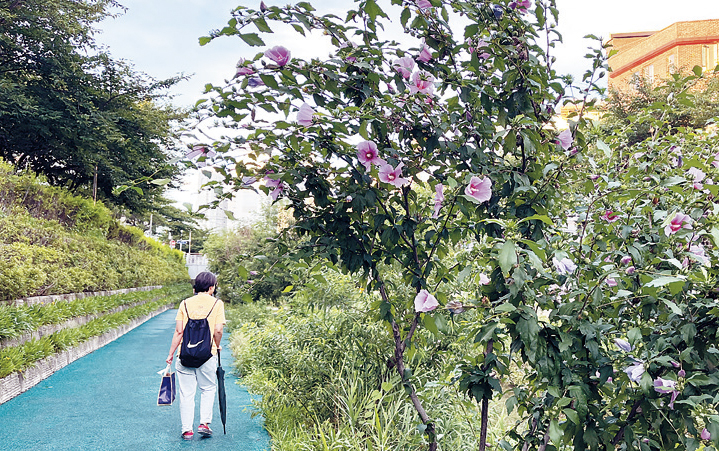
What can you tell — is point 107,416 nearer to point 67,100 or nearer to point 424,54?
point 424,54

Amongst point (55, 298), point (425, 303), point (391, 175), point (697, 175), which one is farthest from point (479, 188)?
point (55, 298)

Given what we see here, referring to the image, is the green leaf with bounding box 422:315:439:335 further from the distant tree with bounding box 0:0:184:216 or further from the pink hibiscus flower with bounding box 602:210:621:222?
the distant tree with bounding box 0:0:184:216

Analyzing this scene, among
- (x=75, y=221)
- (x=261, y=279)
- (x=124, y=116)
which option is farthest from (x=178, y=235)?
(x=261, y=279)

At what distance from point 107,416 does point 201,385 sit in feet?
3.77

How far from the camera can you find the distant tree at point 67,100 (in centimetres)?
1545

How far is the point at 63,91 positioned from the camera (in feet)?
53.5

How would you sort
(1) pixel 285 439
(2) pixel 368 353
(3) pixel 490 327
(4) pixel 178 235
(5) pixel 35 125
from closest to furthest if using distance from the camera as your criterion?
(3) pixel 490 327, (1) pixel 285 439, (2) pixel 368 353, (5) pixel 35 125, (4) pixel 178 235

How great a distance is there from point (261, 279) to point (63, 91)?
57.6 ft

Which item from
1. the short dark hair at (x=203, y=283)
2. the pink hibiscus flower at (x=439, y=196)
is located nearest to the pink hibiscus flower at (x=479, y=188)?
the pink hibiscus flower at (x=439, y=196)

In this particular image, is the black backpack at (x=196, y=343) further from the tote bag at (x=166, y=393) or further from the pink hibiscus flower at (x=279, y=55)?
the pink hibiscus flower at (x=279, y=55)

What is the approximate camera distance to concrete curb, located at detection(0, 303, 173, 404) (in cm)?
566

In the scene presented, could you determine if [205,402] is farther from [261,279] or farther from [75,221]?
[75,221]

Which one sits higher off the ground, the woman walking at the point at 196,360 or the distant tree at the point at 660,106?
the distant tree at the point at 660,106

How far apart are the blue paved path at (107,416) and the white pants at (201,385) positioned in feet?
0.84
